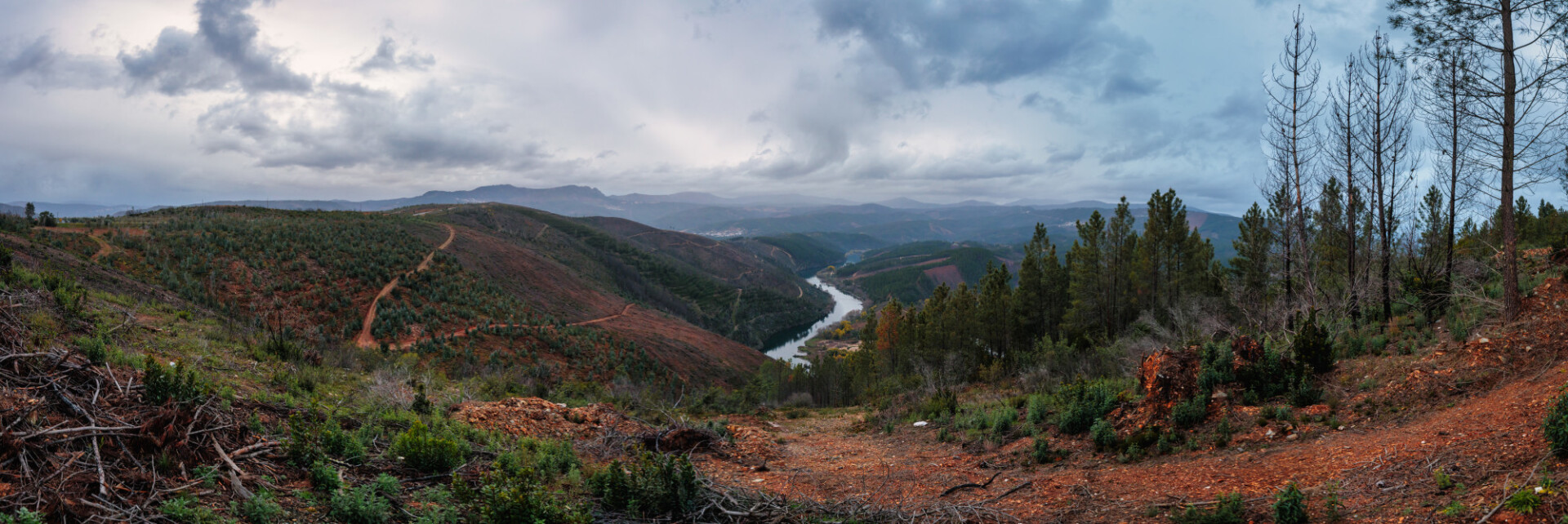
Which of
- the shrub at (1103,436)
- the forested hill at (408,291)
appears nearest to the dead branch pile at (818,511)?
the shrub at (1103,436)

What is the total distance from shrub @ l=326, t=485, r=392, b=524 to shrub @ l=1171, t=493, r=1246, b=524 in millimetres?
7742

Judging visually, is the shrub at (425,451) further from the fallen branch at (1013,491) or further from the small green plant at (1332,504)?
the small green plant at (1332,504)

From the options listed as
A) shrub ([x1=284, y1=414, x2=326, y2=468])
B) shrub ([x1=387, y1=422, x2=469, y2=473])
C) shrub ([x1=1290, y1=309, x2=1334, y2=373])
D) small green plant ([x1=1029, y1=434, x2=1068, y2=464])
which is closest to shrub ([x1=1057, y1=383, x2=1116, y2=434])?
small green plant ([x1=1029, y1=434, x2=1068, y2=464])

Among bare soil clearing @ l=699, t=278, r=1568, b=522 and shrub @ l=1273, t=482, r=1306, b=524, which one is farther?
bare soil clearing @ l=699, t=278, r=1568, b=522

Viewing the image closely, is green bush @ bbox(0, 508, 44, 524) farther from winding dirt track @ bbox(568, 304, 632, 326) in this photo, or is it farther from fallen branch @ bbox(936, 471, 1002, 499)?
winding dirt track @ bbox(568, 304, 632, 326)

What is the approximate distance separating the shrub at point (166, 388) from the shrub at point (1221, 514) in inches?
401

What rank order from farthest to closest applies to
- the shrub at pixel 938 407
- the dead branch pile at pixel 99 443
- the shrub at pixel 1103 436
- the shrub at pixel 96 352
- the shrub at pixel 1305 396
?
the shrub at pixel 938 407 < the shrub at pixel 1103 436 < the shrub at pixel 1305 396 < the shrub at pixel 96 352 < the dead branch pile at pixel 99 443

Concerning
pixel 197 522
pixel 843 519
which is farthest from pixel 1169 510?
pixel 197 522

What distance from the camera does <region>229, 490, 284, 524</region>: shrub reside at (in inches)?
179

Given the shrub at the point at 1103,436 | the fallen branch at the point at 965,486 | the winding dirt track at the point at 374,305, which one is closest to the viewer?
the fallen branch at the point at 965,486

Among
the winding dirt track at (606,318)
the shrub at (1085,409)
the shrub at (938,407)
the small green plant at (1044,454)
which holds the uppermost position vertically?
the shrub at (1085,409)

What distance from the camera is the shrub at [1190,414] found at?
933 centimetres

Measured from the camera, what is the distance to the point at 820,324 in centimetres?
11300

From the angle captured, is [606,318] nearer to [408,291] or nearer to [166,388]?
[408,291]
